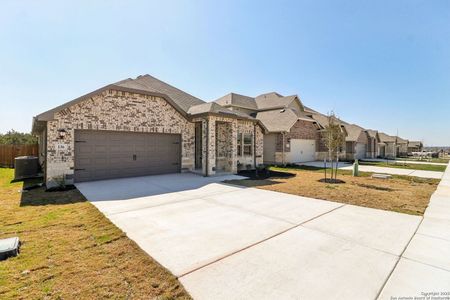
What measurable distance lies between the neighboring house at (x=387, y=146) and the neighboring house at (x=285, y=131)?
2568 centimetres

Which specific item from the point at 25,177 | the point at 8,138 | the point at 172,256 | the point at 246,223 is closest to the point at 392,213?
the point at 246,223

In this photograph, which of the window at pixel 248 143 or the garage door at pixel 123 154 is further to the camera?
the window at pixel 248 143

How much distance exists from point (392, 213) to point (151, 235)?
6517 millimetres

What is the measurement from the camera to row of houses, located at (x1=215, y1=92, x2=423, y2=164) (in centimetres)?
2066

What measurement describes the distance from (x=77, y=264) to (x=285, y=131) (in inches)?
729

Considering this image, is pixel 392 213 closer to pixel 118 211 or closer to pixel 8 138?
pixel 118 211

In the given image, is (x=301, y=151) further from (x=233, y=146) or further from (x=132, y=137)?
(x=132, y=137)

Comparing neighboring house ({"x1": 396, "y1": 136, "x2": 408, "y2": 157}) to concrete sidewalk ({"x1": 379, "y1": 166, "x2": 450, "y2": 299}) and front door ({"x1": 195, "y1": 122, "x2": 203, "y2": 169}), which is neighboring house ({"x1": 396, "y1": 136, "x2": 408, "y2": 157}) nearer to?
front door ({"x1": 195, "y1": 122, "x2": 203, "y2": 169})

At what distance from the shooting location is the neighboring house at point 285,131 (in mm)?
20391

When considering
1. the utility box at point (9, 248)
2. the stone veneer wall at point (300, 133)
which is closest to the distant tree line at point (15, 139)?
the stone veneer wall at point (300, 133)

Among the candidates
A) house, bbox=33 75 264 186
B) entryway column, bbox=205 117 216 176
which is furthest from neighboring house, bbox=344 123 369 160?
entryway column, bbox=205 117 216 176

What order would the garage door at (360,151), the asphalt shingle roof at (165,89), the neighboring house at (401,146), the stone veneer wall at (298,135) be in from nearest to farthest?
the asphalt shingle roof at (165,89) < the stone veneer wall at (298,135) < the garage door at (360,151) < the neighboring house at (401,146)

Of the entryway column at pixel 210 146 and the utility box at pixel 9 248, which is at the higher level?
the entryway column at pixel 210 146

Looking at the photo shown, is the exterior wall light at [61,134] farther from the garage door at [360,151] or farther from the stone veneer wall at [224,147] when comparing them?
the garage door at [360,151]
